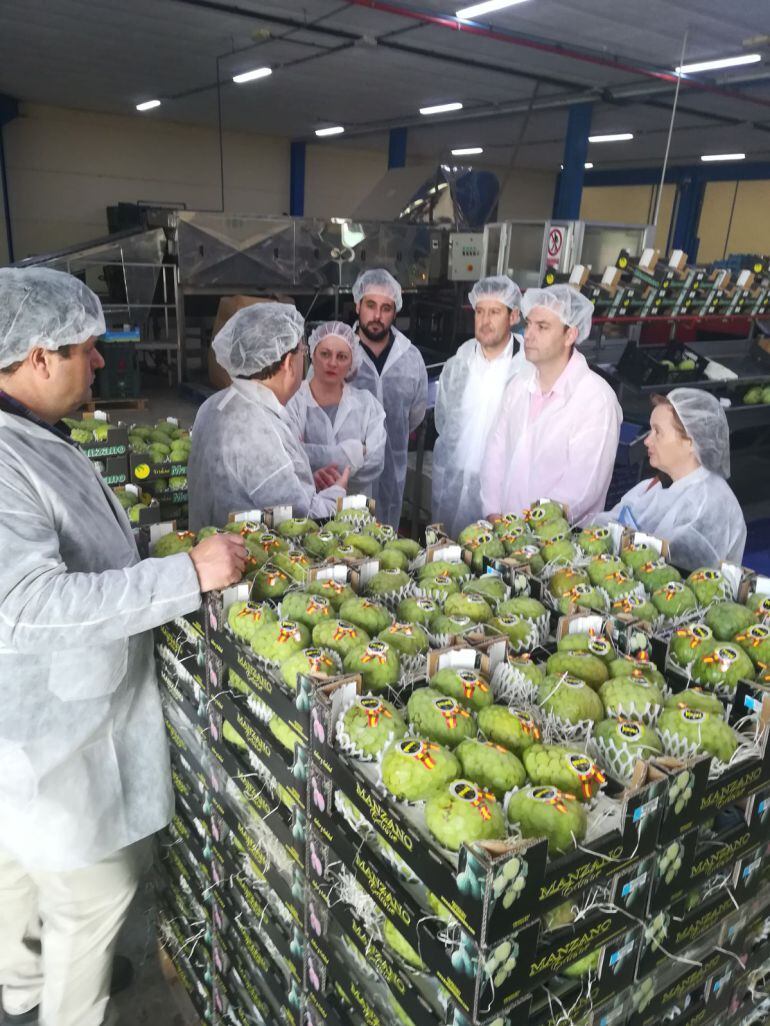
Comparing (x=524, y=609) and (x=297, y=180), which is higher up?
(x=297, y=180)

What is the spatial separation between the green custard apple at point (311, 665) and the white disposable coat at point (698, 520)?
1585 mm

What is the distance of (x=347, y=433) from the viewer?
12.4ft

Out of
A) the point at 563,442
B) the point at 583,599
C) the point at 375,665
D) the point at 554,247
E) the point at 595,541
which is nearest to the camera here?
the point at 375,665

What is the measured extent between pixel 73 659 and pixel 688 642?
131 centimetres

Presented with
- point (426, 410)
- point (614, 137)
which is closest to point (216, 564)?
point (426, 410)

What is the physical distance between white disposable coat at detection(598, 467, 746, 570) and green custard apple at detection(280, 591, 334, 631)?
1428mm

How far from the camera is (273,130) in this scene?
15.1 m

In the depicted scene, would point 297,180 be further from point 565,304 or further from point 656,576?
point 656,576

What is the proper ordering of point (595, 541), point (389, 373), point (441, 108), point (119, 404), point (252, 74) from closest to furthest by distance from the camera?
point (595, 541)
point (389, 373)
point (119, 404)
point (252, 74)
point (441, 108)

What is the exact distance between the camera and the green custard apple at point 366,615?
1597 millimetres

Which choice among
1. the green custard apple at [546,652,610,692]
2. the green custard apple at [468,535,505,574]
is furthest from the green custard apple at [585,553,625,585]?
the green custard apple at [546,652,610,692]

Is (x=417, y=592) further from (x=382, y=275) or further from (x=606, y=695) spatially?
(x=382, y=275)

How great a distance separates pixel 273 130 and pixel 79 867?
15.9 meters

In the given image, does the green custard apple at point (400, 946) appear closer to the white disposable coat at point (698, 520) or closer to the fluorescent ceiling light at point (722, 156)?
the white disposable coat at point (698, 520)
